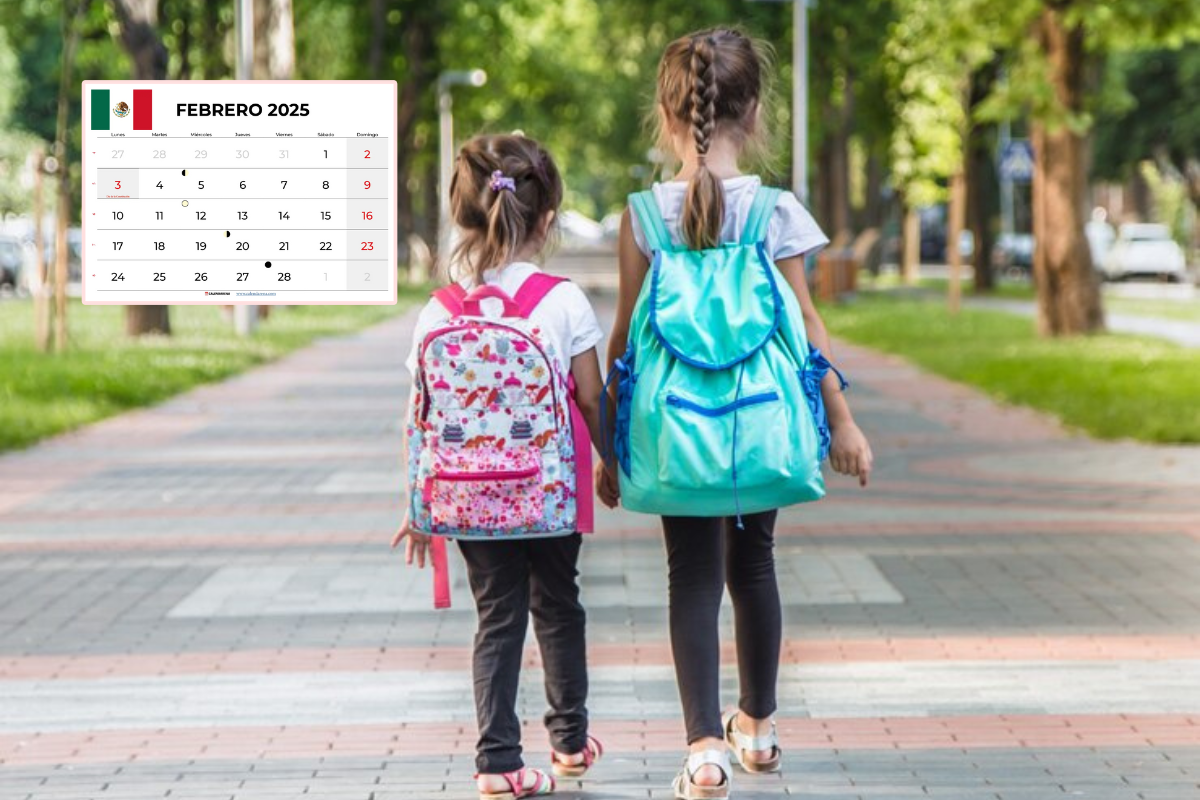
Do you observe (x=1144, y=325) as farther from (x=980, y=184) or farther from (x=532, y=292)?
(x=532, y=292)

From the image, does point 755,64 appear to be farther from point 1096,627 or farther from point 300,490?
point 300,490

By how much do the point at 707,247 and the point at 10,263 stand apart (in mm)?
56385

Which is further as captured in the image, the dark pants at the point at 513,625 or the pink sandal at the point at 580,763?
the pink sandal at the point at 580,763

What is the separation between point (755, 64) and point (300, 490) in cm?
830

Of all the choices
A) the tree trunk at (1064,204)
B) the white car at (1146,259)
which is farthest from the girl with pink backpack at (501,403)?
the white car at (1146,259)

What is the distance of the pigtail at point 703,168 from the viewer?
5141mm

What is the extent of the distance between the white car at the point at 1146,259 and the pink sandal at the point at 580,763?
A: 188 feet

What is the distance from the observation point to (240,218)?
485 cm

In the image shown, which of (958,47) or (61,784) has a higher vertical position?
(958,47)

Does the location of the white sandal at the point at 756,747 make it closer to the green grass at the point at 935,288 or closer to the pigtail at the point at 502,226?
the pigtail at the point at 502,226

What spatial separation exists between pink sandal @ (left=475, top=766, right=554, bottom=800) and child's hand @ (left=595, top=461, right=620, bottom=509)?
643 millimetres

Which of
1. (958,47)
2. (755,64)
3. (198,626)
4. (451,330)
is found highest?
(958,47)

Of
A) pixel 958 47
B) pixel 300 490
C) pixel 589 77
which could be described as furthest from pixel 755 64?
pixel 589 77

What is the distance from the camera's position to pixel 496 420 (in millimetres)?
5250
